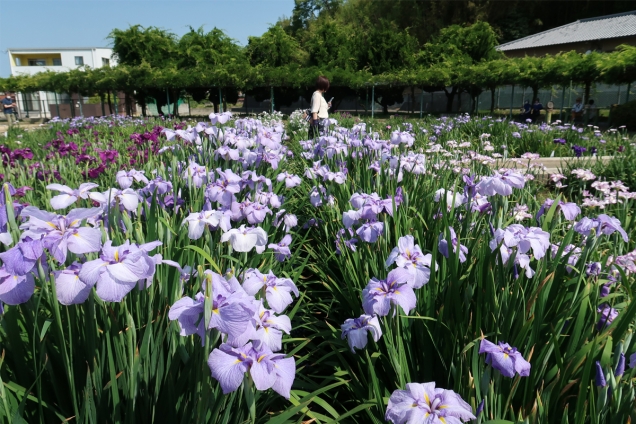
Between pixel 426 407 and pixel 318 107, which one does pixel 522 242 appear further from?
pixel 318 107

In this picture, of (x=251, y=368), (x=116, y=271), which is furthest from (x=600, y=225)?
(x=116, y=271)

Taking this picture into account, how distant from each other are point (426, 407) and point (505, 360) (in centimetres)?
32

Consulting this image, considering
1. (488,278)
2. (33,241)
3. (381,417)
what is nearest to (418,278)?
(488,278)

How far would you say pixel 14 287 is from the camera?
109 centimetres

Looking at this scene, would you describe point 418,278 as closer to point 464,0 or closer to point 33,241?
point 33,241

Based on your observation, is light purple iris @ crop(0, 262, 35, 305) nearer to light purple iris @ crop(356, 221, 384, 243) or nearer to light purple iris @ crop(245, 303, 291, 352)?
light purple iris @ crop(245, 303, 291, 352)

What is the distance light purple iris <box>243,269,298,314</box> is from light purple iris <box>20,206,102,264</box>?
0.41 metres

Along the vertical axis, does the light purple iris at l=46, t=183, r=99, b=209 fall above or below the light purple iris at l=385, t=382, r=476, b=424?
above

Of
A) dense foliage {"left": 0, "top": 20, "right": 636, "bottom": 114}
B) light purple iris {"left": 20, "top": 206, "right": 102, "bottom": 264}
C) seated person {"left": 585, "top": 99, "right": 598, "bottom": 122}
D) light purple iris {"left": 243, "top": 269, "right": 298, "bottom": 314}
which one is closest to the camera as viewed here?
light purple iris {"left": 20, "top": 206, "right": 102, "bottom": 264}

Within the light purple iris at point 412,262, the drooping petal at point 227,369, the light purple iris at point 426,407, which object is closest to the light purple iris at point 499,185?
the light purple iris at point 412,262

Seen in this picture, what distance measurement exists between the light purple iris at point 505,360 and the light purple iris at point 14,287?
1.16m

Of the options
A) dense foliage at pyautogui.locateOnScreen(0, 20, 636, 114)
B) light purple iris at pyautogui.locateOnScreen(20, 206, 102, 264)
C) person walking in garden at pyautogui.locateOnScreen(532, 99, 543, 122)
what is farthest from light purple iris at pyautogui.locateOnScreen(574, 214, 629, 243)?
person walking in garden at pyautogui.locateOnScreen(532, 99, 543, 122)

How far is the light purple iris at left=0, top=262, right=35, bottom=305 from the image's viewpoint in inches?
42.5

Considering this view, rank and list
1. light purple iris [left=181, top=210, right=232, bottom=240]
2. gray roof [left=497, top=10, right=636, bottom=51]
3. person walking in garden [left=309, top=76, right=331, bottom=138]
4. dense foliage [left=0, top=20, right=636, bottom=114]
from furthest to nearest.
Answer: gray roof [left=497, top=10, right=636, bottom=51], dense foliage [left=0, top=20, right=636, bottom=114], person walking in garden [left=309, top=76, right=331, bottom=138], light purple iris [left=181, top=210, right=232, bottom=240]
